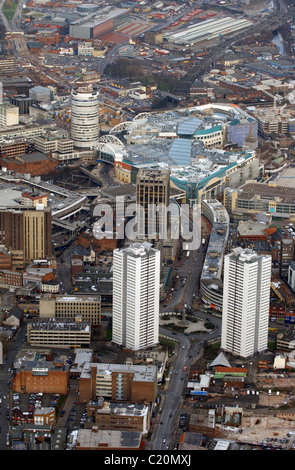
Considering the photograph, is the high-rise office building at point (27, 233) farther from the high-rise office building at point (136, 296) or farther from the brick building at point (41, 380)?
the brick building at point (41, 380)

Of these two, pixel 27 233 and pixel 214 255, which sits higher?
pixel 27 233

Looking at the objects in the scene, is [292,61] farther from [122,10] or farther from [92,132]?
[92,132]

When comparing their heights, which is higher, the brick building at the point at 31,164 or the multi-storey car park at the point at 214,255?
the multi-storey car park at the point at 214,255

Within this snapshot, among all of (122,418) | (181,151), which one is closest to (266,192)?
(181,151)

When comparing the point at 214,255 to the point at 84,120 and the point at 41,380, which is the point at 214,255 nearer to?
the point at 41,380

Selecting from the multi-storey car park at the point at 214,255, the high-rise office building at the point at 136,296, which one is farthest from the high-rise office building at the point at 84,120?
→ the high-rise office building at the point at 136,296

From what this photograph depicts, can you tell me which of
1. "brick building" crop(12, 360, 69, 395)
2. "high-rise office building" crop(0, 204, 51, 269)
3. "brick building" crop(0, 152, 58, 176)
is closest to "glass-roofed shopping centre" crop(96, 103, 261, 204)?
"brick building" crop(0, 152, 58, 176)

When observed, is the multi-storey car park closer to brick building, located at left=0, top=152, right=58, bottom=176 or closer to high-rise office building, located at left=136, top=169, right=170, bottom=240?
high-rise office building, located at left=136, top=169, right=170, bottom=240
